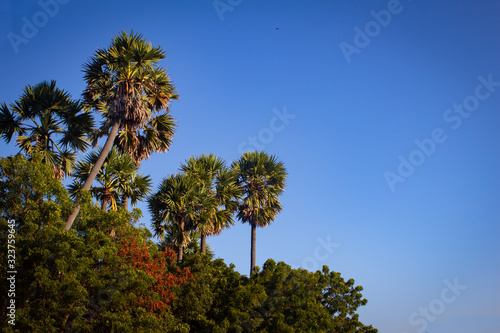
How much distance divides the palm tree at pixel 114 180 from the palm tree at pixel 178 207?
10.4 feet

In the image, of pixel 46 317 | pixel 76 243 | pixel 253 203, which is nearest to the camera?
pixel 46 317

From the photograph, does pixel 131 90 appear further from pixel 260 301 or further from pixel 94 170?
pixel 260 301

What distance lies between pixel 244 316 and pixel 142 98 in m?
12.7

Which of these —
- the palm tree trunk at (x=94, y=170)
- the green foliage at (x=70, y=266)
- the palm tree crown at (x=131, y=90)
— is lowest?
A: the green foliage at (x=70, y=266)

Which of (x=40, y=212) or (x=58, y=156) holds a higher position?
(x=58, y=156)

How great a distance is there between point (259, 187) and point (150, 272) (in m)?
18.2

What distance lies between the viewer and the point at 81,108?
808 inches

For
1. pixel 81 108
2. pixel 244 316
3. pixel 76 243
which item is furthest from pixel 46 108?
pixel 244 316

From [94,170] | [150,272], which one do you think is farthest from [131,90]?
[150,272]

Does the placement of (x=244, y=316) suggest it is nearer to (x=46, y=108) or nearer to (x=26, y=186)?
(x=26, y=186)

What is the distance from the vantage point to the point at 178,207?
2486cm

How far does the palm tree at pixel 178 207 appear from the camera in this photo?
24906 millimetres

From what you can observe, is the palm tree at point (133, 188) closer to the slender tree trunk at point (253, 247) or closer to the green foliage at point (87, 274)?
the green foliage at point (87, 274)

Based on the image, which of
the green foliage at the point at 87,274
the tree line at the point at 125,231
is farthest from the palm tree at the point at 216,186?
the green foliage at the point at 87,274
